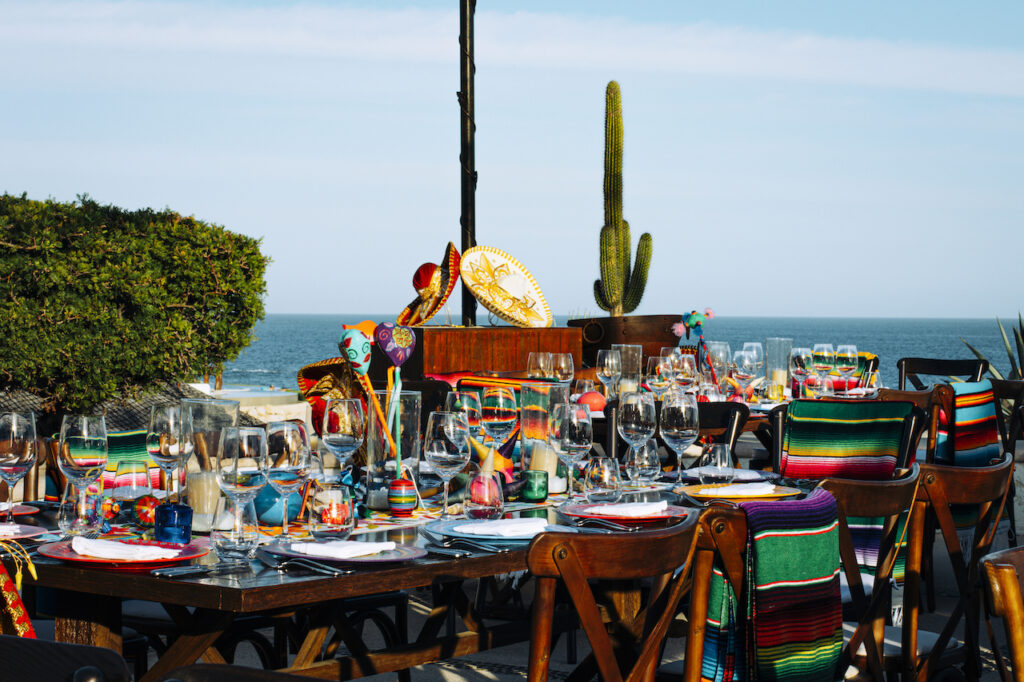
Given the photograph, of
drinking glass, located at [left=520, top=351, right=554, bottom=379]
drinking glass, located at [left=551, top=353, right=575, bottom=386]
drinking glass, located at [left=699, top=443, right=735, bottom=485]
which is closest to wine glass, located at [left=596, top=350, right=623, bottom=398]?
drinking glass, located at [left=551, top=353, right=575, bottom=386]

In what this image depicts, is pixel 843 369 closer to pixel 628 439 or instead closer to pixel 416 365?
pixel 416 365

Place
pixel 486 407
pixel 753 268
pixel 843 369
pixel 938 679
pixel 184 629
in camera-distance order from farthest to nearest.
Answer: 1. pixel 753 268
2. pixel 843 369
3. pixel 486 407
4. pixel 938 679
5. pixel 184 629

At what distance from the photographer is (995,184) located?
4656 centimetres

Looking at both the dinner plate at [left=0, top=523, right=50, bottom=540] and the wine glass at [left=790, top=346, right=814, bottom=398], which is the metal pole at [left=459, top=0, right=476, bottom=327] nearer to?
the wine glass at [left=790, top=346, right=814, bottom=398]

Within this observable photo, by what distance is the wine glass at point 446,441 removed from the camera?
8.13ft

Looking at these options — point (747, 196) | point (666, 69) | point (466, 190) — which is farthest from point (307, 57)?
point (747, 196)

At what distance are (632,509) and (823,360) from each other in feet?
11.1

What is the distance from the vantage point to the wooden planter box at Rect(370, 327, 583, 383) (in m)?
6.16

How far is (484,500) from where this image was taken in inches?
93.9

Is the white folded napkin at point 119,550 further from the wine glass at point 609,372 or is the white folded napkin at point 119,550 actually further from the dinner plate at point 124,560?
the wine glass at point 609,372

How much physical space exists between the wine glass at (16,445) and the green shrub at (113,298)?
5.89 meters

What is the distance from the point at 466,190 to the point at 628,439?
4435 mm

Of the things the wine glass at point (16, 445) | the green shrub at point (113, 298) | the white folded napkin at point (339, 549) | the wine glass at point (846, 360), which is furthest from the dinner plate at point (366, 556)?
the green shrub at point (113, 298)

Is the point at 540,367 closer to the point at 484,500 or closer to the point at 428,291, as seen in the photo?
the point at 428,291
